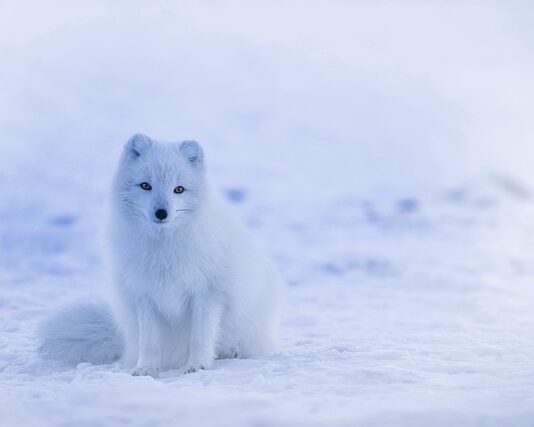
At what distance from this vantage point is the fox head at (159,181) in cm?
301

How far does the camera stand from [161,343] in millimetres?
3312

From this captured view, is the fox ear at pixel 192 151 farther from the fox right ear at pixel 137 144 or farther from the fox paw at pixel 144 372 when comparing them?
the fox paw at pixel 144 372

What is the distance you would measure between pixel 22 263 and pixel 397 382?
5007 mm

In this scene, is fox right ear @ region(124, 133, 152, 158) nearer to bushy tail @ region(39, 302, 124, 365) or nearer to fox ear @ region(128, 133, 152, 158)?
fox ear @ region(128, 133, 152, 158)

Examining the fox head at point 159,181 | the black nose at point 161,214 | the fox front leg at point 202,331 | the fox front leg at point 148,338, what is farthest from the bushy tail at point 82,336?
the black nose at point 161,214

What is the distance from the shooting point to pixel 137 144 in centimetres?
314

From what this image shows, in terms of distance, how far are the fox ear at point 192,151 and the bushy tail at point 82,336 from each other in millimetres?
932

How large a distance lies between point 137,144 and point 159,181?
0.22 m

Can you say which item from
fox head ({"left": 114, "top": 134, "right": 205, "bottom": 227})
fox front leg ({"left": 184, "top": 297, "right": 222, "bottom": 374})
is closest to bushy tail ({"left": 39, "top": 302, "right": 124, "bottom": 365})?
fox front leg ({"left": 184, "top": 297, "right": 222, "bottom": 374})

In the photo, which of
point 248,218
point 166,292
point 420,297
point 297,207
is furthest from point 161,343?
point 297,207

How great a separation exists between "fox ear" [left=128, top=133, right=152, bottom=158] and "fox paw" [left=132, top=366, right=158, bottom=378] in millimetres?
913

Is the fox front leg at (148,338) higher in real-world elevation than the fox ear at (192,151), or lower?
lower

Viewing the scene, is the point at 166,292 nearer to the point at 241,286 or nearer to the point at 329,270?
the point at 241,286

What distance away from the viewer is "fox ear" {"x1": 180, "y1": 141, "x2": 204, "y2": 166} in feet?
10.5
